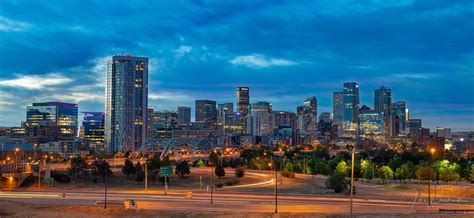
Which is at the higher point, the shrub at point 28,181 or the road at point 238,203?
the road at point 238,203

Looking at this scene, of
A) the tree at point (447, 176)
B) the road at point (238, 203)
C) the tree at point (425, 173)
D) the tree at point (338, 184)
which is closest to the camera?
the road at point (238, 203)

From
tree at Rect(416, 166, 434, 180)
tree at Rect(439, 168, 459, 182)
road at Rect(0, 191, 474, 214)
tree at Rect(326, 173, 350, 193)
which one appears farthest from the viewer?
tree at Rect(416, 166, 434, 180)

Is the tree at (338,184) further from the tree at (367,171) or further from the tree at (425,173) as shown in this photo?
the tree at (367,171)

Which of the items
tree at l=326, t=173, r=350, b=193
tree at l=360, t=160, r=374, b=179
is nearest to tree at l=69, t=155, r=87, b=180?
tree at l=326, t=173, r=350, b=193

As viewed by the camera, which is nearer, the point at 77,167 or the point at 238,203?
the point at 238,203

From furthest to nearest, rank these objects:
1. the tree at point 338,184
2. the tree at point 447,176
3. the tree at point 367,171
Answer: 1. the tree at point 367,171
2. the tree at point 447,176
3. the tree at point 338,184

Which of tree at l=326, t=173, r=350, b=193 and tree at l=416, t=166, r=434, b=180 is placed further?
tree at l=416, t=166, r=434, b=180

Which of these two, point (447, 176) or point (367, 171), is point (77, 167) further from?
point (447, 176)

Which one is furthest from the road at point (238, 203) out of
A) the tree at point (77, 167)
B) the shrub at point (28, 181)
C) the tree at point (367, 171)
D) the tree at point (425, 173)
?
the tree at point (367, 171)

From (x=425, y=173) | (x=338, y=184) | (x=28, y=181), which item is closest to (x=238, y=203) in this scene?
(x=338, y=184)

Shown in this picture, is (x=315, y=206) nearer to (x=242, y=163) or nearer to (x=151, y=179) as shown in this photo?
(x=151, y=179)

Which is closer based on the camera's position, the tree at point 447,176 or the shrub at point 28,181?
the shrub at point 28,181

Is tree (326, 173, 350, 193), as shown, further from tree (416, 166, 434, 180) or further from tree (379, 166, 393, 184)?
tree (379, 166, 393, 184)

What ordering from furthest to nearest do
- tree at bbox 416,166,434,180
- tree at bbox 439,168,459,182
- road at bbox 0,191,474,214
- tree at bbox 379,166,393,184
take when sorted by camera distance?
1. tree at bbox 379,166,393,184
2. tree at bbox 416,166,434,180
3. tree at bbox 439,168,459,182
4. road at bbox 0,191,474,214
